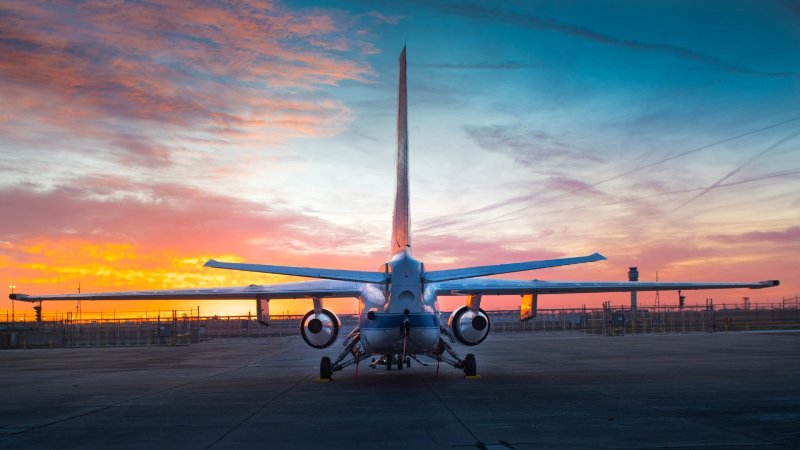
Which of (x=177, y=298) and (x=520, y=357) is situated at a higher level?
(x=177, y=298)

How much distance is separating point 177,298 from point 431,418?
45.8 ft

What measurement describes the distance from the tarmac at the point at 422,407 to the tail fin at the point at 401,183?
3971mm

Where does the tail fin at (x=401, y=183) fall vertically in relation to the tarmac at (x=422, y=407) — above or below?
above

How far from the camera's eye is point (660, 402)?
13.6 meters

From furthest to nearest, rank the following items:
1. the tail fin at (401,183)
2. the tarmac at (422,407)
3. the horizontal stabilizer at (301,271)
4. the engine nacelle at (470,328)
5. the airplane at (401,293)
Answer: the tail fin at (401,183) < the engine nacelle at (470,328) < the airplane at (401,293) < the horizontal stabilizer at (301,271) < the tarmac at (422,407)

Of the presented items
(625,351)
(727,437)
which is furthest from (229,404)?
(625,351)

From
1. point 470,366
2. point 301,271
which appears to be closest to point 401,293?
point 301,271

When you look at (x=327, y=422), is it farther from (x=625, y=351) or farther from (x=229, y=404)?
(x=625, y=351)

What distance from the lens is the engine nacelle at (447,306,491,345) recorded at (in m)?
19.7

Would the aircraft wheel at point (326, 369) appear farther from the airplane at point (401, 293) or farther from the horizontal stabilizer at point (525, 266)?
the horizontal stabilizer at point (525, 266)

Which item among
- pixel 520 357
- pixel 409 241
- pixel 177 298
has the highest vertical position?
pixel 409 241

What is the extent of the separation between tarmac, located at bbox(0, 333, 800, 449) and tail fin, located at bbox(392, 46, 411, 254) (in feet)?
13.0

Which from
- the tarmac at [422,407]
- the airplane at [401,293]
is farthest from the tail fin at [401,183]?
the tarmac at [422,407]

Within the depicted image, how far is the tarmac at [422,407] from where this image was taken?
10172 mm
